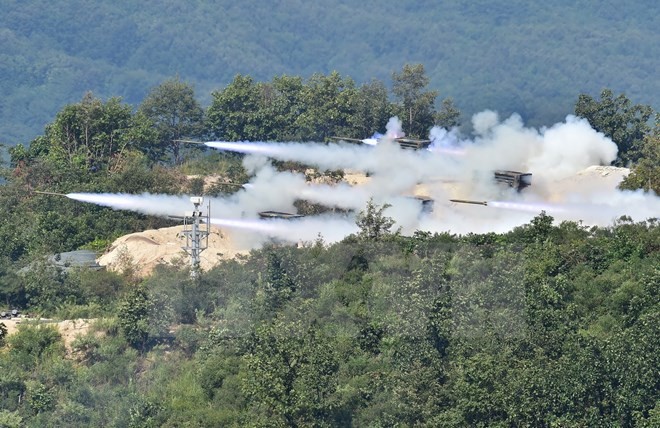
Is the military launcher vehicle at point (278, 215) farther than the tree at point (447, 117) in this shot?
No

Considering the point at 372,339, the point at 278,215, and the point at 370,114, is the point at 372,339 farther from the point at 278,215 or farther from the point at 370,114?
the point at 370,114

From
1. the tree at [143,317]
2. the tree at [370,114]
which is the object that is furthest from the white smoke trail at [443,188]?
the tree at [143,317]

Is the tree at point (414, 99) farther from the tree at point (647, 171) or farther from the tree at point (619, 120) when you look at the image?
the tree at point (647, 171)

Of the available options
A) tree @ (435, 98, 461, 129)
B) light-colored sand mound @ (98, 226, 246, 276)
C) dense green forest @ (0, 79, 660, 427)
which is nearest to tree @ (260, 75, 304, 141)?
tree @ (435, 98, 461, 129)

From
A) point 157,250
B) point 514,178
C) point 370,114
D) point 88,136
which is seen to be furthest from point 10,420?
point 370,114

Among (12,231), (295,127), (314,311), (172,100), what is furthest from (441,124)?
(314,311)

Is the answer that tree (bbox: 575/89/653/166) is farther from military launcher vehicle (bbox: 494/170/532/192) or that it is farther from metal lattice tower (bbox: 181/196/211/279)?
metal lattice tower (bbox: 181/196/211/279)

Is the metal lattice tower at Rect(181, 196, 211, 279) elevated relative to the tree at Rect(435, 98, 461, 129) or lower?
lower
